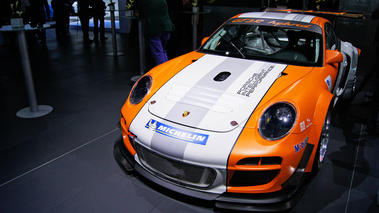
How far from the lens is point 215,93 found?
233cm

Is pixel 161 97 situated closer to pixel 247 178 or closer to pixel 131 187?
pixel 131 187

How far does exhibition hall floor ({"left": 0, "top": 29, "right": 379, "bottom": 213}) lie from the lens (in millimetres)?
2162

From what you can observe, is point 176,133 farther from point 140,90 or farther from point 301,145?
point 301,145

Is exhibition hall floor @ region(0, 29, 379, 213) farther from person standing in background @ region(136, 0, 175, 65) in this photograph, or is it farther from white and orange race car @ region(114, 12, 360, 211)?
A: person standing in background @ region(136, 0, 175, 65)

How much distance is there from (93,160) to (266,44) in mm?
2285

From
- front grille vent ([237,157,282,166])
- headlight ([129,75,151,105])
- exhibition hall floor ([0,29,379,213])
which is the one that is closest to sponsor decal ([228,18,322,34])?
exhibition hall floor ([0,29,379,213])

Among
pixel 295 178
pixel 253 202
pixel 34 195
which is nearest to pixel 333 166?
pixel 295 178

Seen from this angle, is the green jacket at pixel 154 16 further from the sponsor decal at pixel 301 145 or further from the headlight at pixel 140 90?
the sponsor decal at pixel 301 145

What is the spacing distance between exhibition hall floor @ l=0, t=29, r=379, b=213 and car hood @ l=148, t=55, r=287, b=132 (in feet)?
2.04

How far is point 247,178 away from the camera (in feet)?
6.33

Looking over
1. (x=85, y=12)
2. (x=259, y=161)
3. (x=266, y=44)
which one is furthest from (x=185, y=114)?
(x=85, y=12)

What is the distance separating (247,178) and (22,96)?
374cm

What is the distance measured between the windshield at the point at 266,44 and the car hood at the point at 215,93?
20 cm

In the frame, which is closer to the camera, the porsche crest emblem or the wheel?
the porsche crest emblem
